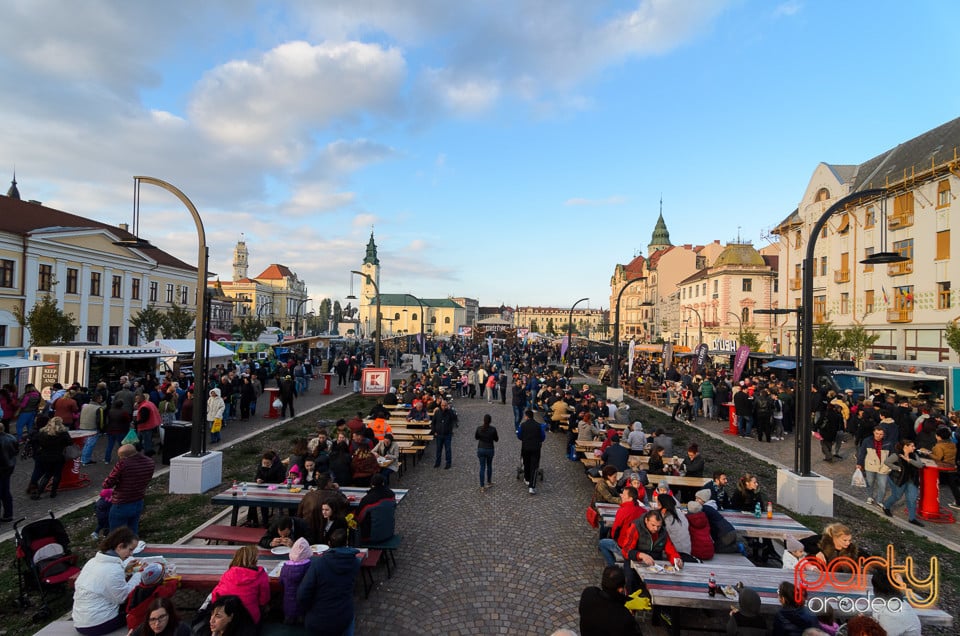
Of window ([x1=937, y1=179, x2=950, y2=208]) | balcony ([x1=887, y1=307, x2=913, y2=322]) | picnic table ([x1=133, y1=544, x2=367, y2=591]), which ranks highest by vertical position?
window ([x1=937, y1=179, x2=950, y2=208])

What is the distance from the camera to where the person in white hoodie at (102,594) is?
429cm

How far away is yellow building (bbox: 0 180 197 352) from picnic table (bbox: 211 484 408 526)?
2828 cm

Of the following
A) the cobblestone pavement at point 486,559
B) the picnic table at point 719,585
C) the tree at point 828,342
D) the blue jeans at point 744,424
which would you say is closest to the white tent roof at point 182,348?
the cobblestone pavement at point 486,559

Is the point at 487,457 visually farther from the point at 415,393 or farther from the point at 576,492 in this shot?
the point at 415,393

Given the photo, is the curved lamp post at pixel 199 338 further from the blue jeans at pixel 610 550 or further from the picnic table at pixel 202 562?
the blue jeans at pixel 610 550

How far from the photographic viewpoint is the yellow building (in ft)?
93.8

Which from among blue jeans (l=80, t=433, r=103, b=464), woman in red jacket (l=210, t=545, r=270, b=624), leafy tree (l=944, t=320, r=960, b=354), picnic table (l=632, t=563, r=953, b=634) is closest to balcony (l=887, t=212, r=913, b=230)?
leafy tree (l=944, t=320, r=960, b=354)

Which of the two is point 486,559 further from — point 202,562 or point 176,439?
point 176,439

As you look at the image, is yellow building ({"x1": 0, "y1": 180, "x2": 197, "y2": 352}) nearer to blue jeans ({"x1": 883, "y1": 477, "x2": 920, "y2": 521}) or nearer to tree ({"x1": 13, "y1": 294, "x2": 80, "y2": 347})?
tree ({"x1": 13, "y1": 294, "x2": 80, "y2": 347})

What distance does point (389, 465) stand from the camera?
932 centimetres

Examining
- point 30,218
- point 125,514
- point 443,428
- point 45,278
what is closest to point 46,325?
point 45,278

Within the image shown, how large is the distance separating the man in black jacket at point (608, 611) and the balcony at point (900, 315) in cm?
3394

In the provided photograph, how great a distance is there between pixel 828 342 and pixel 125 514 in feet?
117

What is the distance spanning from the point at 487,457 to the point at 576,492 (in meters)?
2.01
